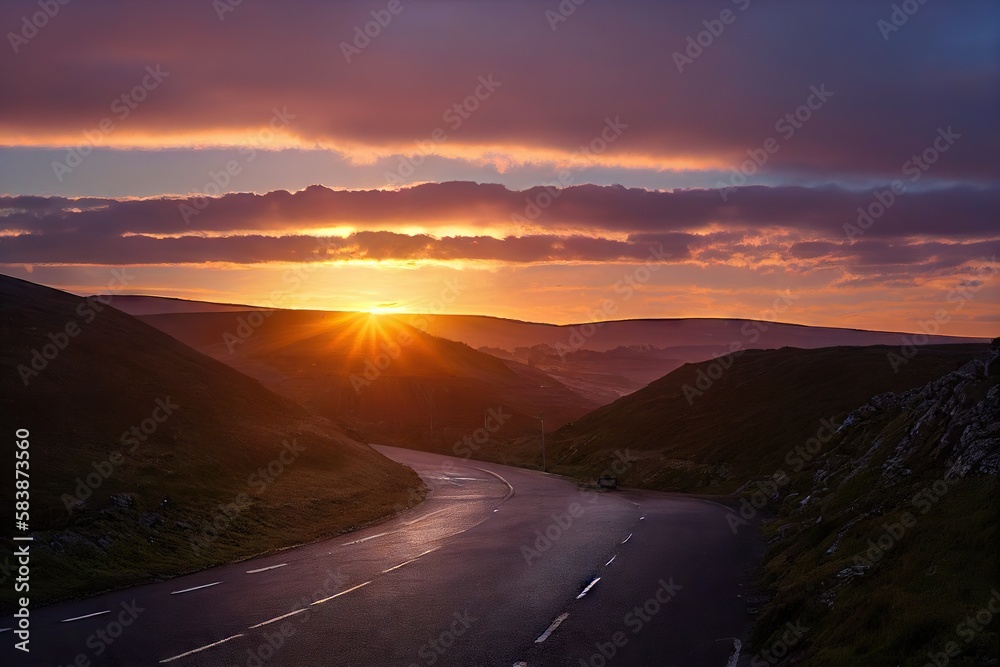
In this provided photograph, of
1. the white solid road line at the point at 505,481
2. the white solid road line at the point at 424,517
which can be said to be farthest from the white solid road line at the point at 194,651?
the white solid road line at the point at 505,481

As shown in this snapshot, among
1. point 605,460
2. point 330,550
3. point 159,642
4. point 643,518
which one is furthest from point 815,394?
point 159,642

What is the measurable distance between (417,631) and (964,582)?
11806 mm

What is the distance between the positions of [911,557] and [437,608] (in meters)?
11.9

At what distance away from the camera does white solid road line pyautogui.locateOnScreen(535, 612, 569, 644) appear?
20.0 meters

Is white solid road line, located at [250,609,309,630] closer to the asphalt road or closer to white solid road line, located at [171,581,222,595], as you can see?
the asphalt road

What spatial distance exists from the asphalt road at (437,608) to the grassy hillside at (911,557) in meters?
1.96

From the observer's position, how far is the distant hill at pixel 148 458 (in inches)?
1359

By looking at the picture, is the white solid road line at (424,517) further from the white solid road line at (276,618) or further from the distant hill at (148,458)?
the white solid road line at (276,618)

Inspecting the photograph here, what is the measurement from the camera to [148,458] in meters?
52.7

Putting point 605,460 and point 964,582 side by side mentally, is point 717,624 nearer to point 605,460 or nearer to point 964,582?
point 964,582

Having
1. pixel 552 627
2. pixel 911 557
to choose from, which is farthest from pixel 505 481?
pixel 911 557

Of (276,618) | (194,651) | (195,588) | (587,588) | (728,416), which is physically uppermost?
(728,416)

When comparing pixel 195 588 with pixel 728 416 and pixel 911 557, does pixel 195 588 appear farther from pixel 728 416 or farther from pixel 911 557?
pixel 728 416

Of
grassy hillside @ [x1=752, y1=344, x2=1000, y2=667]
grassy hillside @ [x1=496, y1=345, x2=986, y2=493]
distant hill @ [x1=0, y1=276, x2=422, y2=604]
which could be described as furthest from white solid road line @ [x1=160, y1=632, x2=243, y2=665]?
grassy hillside @ [x1=496, y1=345, x2=986, y2=493]
